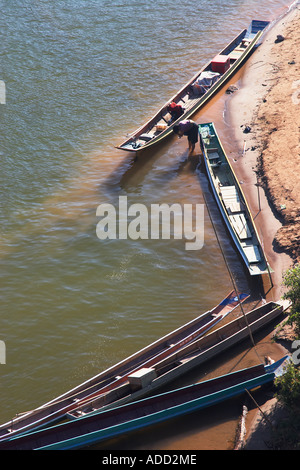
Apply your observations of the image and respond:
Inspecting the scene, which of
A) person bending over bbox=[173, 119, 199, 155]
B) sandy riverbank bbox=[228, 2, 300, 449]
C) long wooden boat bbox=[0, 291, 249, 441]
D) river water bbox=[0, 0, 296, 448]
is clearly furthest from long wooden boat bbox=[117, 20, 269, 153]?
long wooden boat bbox=[0, 291, 249, 441]

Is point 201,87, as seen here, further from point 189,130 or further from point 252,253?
point 252,253

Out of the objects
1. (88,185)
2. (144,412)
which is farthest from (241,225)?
(144,412)

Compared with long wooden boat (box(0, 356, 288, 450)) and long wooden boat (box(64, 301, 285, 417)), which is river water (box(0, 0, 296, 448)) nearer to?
long wooden boat (box(64, 301, 285, 417))

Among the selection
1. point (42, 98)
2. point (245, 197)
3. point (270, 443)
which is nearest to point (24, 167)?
point (42, 98)

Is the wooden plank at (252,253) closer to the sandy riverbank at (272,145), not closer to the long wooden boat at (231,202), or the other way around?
the long wooden boat at (231,202)

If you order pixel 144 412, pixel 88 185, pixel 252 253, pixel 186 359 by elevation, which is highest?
pixel 88 185

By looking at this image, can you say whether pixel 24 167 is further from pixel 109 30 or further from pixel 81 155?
pixel 109 30

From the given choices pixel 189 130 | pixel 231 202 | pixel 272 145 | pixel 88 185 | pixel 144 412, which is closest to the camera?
Answer: pixel 144 412
